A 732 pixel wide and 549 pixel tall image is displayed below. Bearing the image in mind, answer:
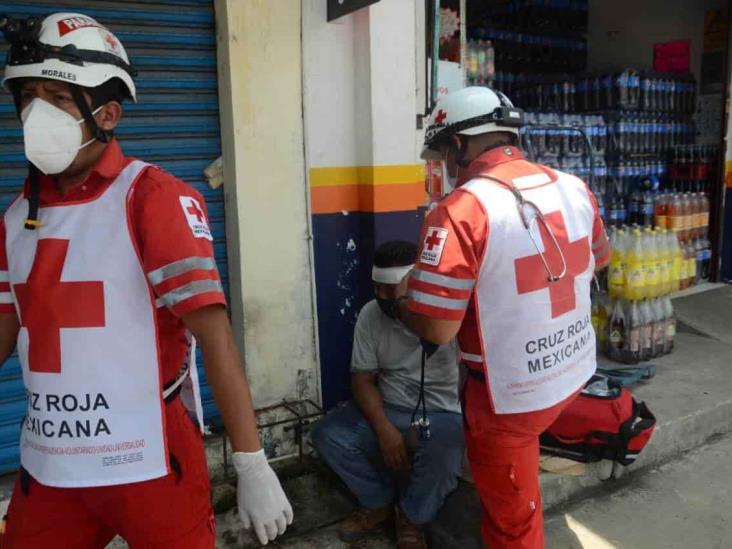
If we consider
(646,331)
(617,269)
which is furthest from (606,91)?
(646,331)

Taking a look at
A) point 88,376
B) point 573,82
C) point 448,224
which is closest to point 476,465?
point 448,224

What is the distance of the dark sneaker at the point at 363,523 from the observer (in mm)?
3334

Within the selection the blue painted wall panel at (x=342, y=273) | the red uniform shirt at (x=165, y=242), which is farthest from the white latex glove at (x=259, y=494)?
the blue painted wall panel at (x=342, y=273)

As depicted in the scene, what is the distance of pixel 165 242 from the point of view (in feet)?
5.43

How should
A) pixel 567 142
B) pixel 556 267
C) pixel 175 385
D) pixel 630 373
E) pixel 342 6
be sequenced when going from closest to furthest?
pixel 175 385 → pixel 556 267 → pixel 342 6 → pixel 630 373 → pixel 567 142

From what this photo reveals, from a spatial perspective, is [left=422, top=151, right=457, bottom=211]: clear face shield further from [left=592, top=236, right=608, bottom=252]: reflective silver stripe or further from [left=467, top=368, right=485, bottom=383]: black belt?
[left=467, top=368, right=485, bottom=383]: black belt

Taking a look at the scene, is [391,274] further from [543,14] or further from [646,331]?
[543,14]

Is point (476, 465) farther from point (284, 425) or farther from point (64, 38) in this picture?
point (64, 38)

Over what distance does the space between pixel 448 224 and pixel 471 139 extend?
0.50 m

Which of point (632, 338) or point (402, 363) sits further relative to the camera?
point (632, 338)

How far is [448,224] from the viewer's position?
2.32 metres

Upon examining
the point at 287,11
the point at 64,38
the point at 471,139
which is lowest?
the point at 471,139

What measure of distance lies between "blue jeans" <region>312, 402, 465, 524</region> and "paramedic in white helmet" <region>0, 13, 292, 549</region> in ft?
4.49

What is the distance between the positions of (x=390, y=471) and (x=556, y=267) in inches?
55.3
